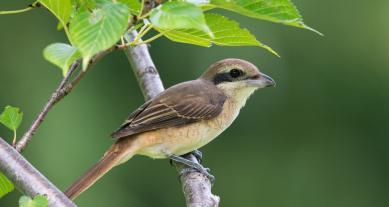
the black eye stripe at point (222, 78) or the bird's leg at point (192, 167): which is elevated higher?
the black eye stripe at point (222, 78)

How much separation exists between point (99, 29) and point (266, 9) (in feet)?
1.55

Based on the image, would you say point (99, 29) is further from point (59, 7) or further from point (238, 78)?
point (238, 78)

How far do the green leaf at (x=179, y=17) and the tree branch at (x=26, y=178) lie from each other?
0.58 m

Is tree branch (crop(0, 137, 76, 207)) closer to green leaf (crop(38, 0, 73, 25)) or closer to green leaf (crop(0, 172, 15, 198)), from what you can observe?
green leaf (crop(0, 172, 15, 198))

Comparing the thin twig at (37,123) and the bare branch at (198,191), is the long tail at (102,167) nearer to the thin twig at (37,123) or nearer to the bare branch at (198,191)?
the bare branch at (198,191)

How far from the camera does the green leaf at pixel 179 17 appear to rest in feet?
6.43

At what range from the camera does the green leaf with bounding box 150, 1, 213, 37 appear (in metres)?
1.96

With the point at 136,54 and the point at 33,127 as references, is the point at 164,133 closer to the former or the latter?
the point at 136,54

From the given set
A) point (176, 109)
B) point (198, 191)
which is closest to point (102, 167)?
point (198, 191)

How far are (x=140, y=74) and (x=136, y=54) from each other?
11cm

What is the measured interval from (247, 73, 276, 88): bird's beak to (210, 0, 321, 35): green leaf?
2089 millimetres

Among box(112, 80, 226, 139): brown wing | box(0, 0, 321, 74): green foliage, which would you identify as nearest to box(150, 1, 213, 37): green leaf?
box(0, 0, 321, 74): green foliage

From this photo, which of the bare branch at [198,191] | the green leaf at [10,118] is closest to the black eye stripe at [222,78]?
the bare branch at [198,191]

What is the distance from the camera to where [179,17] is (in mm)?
1981
